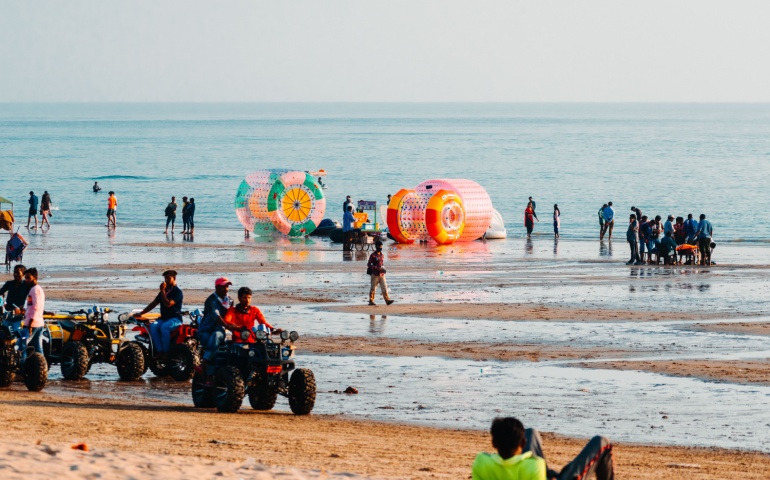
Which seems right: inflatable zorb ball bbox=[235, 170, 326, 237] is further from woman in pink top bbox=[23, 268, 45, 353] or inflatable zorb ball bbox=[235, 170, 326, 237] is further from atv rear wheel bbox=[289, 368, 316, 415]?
atv rear wheel bbox=[289, 368, 316, 415]

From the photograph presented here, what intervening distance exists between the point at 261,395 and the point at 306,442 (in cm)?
241

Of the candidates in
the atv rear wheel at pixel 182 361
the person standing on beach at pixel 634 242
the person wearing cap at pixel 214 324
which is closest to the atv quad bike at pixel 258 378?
the person wearing cap at pixel 214 324

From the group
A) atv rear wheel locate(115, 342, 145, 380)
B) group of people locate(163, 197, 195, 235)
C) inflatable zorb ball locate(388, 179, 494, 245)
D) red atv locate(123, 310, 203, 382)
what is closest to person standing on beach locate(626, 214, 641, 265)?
inflatable zorb ball locate(388, 179, 494, 245)

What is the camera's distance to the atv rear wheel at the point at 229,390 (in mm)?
14055

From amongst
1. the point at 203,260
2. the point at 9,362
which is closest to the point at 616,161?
the point at 203,260

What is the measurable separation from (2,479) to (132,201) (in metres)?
68.2

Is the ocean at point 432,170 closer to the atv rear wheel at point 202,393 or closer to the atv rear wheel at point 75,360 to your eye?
the atv rear wheel at point 75,360

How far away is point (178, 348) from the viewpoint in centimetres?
1670

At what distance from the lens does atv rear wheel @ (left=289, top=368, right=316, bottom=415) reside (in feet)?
46.6

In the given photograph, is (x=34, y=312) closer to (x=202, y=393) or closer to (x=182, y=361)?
(x=182, y=361)

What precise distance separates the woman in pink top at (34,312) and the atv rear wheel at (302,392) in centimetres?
361

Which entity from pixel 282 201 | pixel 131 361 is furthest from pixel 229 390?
pixel 282 201

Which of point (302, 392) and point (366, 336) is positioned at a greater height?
point (366, 336)

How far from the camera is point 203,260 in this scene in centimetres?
3472
